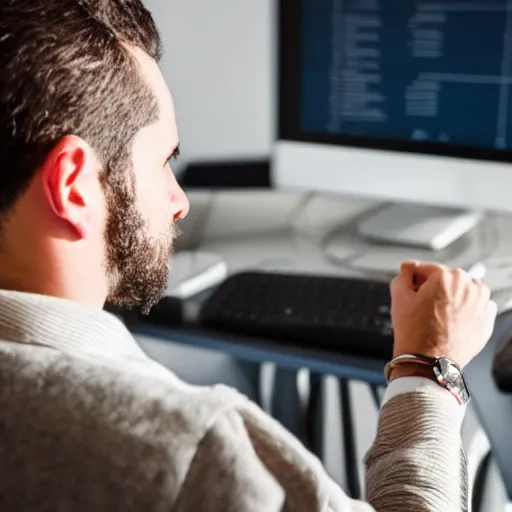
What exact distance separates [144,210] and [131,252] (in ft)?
0.12

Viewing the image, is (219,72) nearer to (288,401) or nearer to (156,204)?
(288,401)

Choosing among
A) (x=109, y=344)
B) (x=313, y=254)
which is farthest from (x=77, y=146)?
(x=313, y=254)

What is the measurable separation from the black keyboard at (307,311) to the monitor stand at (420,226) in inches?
9.5

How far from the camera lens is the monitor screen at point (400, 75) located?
53.2 inches

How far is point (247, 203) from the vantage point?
175 centimetres

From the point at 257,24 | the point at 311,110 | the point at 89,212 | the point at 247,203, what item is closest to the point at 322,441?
the point at 247,203

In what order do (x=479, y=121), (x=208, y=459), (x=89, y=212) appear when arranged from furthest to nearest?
(x=479, y=121), (x=89, y=212), (x=208, y=459)

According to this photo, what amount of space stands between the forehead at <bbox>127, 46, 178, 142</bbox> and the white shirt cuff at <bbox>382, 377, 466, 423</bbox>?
31cm

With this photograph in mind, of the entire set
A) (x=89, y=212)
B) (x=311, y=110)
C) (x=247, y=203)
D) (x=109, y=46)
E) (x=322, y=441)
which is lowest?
(x=322, y=441)

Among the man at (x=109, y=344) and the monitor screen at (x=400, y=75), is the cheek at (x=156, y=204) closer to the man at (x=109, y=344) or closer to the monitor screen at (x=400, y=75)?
the man at (x=109, y=344)

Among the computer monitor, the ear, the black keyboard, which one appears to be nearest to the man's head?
the ear

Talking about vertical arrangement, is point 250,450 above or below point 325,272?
above

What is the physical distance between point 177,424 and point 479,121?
924 millimetres

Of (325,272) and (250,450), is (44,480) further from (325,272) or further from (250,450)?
(325,272)
